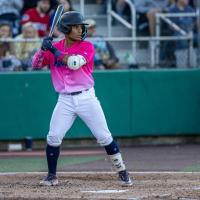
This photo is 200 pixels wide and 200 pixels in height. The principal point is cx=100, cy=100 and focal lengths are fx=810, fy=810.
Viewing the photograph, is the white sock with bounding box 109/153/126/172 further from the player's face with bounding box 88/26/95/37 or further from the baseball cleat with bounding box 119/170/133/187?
the player's face with bounding box 88/26/95/37

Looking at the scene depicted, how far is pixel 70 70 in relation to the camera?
8.76 metres

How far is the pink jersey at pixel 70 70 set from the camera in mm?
8734

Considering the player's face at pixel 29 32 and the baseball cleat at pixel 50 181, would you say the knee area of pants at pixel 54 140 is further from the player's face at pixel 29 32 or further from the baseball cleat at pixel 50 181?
Result: the player's face at pixel 29 32

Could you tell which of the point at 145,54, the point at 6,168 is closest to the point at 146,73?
the point at 145,54

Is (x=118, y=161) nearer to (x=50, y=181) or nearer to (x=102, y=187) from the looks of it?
(x=102, y=187)

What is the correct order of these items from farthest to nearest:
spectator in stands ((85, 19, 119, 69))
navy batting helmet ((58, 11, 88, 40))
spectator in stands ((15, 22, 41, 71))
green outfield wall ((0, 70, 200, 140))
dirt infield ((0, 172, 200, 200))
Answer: spectator in stands ((85, 19, 119, 69)) < spectator in stands ((15, 22, 41, 71)) < green outfield wall ((0, 70, 200, 140)) < navy batting helmet ((58, 11, 88, 40)) < dirt infield ((0, 172, 200, 200))

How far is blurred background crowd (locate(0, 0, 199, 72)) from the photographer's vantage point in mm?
13609

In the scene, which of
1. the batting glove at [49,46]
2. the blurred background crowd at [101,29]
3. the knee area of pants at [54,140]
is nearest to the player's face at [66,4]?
the blurred background crowd at [101,29]

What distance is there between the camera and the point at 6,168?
1073 centimetres

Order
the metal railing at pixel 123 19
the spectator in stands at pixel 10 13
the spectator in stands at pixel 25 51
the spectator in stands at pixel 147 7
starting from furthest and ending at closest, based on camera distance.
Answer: the spectator in stands at pixel 147 7, the metal railing at pixel 123 19, the spectator in stands at pixel 10 13, the spectator in stands at pixel 25 51

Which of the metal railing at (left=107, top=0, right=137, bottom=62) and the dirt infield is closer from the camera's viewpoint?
the dirt infield

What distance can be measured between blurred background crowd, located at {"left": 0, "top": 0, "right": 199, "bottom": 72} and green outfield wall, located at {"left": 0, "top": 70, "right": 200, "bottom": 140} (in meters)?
0.39

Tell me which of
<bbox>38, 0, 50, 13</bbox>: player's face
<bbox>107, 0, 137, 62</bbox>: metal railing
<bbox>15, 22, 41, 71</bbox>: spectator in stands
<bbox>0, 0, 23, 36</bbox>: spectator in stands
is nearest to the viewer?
<bbox>15, 22, 41, 71</bbox>: spectator in stands

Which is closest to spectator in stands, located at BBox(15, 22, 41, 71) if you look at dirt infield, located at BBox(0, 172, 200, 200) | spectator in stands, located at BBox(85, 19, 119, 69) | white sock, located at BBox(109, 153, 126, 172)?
spectator in stands, located at BBox(85, 19, 119, 69)
